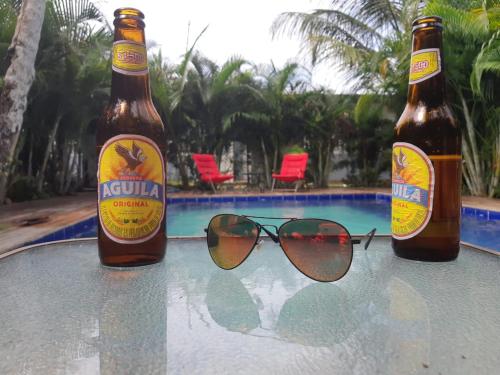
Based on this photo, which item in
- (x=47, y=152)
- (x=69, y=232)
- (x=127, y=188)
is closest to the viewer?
(x=127, y=188)

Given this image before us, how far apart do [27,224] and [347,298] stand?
336 cm

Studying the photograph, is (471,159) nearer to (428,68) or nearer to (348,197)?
(348,197)

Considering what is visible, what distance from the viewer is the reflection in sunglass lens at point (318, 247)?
917mm

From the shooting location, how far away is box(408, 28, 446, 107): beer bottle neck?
1.03 m

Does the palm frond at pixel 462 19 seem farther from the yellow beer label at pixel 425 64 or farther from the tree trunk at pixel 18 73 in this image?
the tree trunk at pixel 18 73

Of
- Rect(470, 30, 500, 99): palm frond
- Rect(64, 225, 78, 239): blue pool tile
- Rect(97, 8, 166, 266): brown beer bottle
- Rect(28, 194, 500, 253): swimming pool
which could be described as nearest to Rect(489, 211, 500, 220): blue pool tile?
Rect(28, 194, 500, 253): swimming pool

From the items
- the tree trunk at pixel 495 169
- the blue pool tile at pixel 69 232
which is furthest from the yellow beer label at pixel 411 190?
the tree trunk at pixel 495 169

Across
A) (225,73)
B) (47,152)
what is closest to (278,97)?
(225,73)

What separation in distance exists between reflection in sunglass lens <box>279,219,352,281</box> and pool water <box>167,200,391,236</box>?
9.04 ft

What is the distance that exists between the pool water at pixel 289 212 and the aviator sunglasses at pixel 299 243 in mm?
2710

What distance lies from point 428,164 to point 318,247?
378mm

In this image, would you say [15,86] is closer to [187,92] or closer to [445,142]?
[445,142]

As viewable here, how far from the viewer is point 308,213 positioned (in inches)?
219

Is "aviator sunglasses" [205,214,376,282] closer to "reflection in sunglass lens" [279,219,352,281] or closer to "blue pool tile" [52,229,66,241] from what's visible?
"reflection in sunglass lens" [279,219,352,281]
